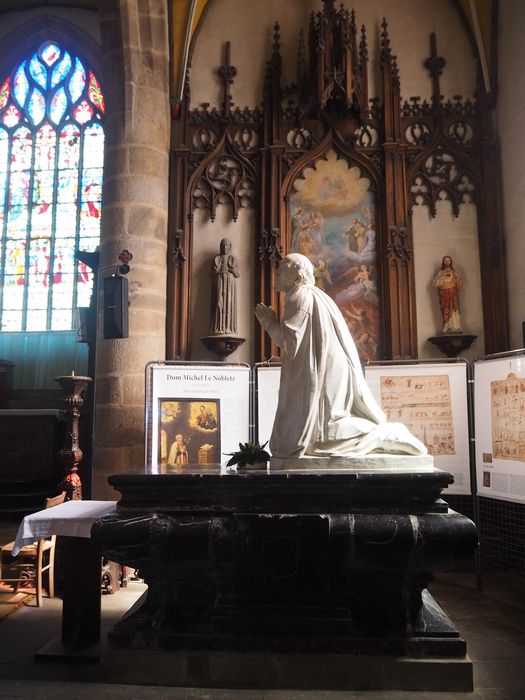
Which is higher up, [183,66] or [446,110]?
[183,66]

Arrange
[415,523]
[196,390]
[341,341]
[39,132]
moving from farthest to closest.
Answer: [39,132] < [196,390] < [341,341] < [415,523]

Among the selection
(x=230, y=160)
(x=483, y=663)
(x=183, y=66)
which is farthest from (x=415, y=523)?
(x=183, y=66)

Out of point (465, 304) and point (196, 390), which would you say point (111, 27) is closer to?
point (196, 390)

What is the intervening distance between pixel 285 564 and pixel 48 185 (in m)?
9.06

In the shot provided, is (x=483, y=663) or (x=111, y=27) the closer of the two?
(x=483, y=663)

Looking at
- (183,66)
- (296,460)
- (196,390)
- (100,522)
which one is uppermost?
(183,66)

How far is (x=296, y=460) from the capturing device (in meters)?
3.79

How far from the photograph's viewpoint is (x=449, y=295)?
7617mm

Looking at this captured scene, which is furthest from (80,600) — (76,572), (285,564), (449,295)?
(449,295)

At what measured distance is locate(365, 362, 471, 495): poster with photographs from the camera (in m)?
6.10

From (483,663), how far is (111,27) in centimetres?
830

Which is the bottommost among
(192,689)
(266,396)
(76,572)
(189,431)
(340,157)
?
(192,689)

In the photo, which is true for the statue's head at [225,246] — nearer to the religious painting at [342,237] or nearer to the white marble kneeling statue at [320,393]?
the religious painting at [342,237]

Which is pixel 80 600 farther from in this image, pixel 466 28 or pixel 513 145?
pixel 466 28
